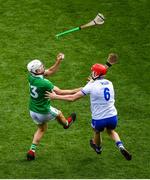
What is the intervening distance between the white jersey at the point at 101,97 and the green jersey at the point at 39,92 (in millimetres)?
824

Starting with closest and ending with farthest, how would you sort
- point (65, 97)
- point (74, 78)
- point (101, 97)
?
point (65, 97) → point (101, 97) → point (74, 78)

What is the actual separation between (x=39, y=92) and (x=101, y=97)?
133 cm

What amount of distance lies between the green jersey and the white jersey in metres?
0.82

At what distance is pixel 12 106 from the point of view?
1616cm

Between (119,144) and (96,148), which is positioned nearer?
(119,144)

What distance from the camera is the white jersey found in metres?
13.3

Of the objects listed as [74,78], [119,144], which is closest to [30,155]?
[119,144]

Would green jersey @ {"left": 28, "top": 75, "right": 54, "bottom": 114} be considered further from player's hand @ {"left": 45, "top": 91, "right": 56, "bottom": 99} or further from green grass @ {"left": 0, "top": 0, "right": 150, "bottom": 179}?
green grass @ {"left": 0, "top": 0, "right": 150, "bottom": 179}

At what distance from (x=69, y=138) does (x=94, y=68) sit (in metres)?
2.09

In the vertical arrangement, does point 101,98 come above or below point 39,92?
below

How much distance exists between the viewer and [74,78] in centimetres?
1755

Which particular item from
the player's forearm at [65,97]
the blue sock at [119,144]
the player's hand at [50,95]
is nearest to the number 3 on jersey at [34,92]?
the player's hand at [50,95]

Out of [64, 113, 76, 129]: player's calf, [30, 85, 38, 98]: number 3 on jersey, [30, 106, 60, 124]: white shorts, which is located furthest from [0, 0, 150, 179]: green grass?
[30, 85, 38, 98]: number 3 on jersey

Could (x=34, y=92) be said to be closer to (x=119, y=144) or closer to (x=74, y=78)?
(x=119, y=144)
